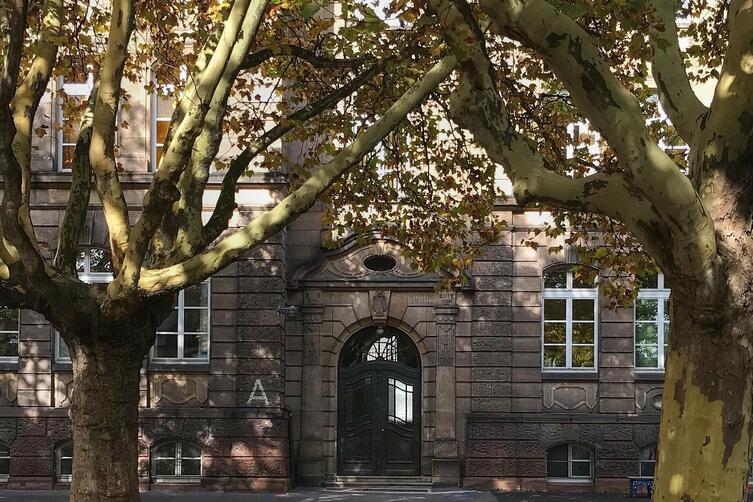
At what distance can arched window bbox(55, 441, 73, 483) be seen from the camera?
20094 millimetres

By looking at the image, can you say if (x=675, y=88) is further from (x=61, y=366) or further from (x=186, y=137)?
(x=61, y=366)

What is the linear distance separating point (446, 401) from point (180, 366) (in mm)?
5051

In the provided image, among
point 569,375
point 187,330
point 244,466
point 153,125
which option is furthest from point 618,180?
point 153,125

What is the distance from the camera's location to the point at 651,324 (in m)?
21.0

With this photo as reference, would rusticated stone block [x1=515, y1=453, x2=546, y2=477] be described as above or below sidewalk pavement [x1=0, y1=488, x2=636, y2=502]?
above

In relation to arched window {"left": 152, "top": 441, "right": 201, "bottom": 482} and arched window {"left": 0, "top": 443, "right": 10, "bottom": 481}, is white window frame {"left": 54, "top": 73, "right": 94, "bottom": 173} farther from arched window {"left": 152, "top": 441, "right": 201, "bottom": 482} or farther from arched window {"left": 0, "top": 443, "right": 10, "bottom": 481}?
arched window {"left": 152, "top": 441, "right": 201, "bottom": 482}

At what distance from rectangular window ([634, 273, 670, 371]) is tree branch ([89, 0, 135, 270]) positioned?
12945 millimetres

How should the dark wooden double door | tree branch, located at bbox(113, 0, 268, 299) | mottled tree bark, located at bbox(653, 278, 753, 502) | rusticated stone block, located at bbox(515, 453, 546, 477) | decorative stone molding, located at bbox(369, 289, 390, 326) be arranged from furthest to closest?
1. the dark wooden double door
2. decorative stone molding, located at bbox(369, 289, 390, 326)
3. rusticated stone block, located at bbox(515, 453, 546, 477)
4. tree branch, located at bbox(113, 0, 268, 299)
5. mottled tree bark, located at bbox(653, 278, 753, 502)

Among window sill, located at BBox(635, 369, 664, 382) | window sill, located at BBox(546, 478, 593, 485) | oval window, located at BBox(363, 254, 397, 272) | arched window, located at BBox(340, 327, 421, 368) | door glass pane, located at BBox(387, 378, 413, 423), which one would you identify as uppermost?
oval window, located at BBox(363, 254, 397, 272)

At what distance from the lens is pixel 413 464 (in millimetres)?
21172

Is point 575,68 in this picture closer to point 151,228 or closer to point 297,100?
point 151,228

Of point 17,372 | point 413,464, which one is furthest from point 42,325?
point 413,464

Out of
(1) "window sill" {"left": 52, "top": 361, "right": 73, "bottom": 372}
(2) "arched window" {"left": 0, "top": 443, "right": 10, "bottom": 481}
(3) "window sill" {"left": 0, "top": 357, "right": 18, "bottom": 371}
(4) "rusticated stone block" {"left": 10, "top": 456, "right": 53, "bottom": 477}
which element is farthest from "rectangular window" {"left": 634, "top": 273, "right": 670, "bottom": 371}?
(2) "arched window" {"left": 0, "top": 443, "right": 10, "bottom": 481}

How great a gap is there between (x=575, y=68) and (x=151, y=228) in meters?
4.18
